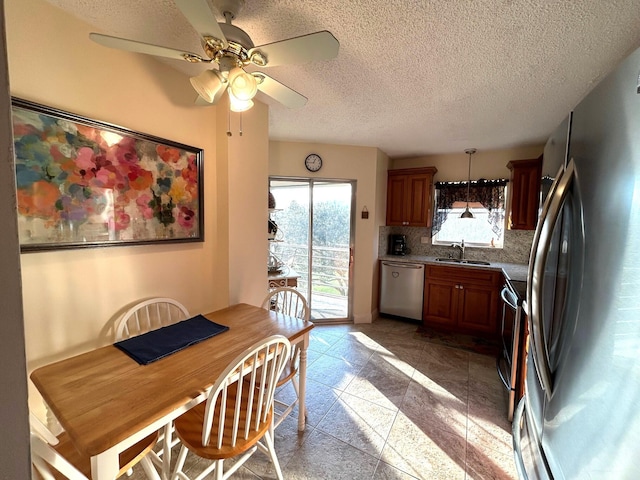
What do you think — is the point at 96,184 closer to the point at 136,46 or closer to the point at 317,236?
the point at 136,46

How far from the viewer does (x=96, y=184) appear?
4.75 feet

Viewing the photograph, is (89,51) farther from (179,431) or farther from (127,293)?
(179,431)

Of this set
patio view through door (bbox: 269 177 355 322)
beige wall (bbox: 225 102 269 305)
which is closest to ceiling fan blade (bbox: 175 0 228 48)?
beige wall (bbox: 225 102 269 305)

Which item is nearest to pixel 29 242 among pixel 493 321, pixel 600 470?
pixel 600 470

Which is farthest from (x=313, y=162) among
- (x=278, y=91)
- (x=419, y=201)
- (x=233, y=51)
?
(x=233, y=51)

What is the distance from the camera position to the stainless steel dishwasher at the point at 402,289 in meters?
3.58

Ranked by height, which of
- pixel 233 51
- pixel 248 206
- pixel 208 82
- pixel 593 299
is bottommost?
pixel 593 299

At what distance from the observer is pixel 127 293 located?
5.37 ft

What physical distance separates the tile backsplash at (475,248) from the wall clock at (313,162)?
1334mm

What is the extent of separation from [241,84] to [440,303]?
3.35m

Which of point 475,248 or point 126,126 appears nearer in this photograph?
point 126,126

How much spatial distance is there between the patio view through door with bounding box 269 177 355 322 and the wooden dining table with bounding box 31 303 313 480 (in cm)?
213

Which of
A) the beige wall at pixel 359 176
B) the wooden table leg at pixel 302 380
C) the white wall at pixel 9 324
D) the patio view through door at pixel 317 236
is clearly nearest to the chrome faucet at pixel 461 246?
the beige wall at pixel 359 176

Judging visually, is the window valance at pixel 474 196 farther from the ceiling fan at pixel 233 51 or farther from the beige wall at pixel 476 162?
the ceiling fan at pixel 233 51
